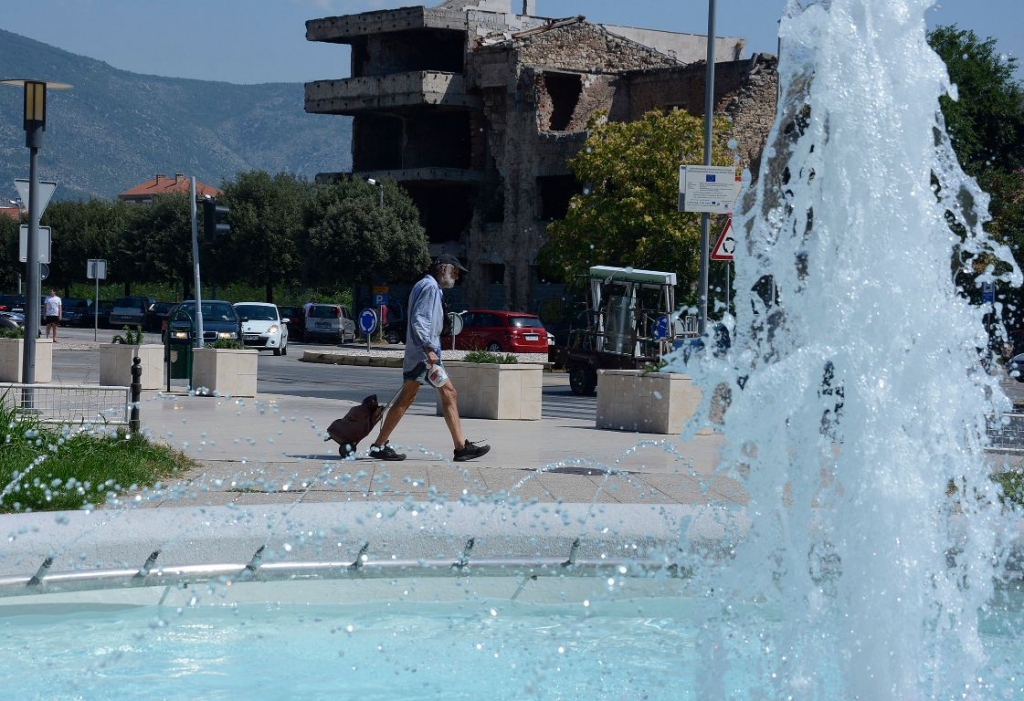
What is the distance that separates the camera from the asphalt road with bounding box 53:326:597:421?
22.5 meters

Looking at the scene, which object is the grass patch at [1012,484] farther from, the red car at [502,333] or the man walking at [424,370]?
the red car at [502,333]

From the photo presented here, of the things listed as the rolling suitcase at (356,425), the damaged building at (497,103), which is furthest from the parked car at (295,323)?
the rolling suitcase at (356,425)

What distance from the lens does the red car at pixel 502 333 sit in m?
39.2

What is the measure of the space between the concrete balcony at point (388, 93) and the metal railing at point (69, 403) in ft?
154

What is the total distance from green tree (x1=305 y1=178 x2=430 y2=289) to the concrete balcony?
3.64 metres

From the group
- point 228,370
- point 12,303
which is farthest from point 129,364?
point 12,303

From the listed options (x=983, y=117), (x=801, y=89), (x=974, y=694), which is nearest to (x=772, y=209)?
(x=801, y=89)

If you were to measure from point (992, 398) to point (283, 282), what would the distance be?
62301 millimetres

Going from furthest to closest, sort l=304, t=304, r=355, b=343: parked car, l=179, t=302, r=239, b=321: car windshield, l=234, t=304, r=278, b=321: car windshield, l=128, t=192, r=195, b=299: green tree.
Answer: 1. l=128, t=192, r=195, b=299: green tree
2. l=304, t=304, r=355, b=343: parked car
3. l=234, t=304, r=278, b=321: car windshield
4. l=179, t=302, r=239, b=321: car windshield


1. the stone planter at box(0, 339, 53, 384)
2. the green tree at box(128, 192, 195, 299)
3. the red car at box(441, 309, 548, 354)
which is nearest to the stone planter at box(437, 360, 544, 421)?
Answer: the stone planter at box(0, 339, 53, 384)

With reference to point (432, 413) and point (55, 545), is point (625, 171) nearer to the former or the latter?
point (432, 413)

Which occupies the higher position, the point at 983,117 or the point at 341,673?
the point at 983,117

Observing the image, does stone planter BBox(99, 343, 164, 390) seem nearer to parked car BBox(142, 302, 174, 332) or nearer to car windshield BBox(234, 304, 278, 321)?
car windshield BBox(234, 304, 278, 321)

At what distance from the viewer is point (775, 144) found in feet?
17.7
